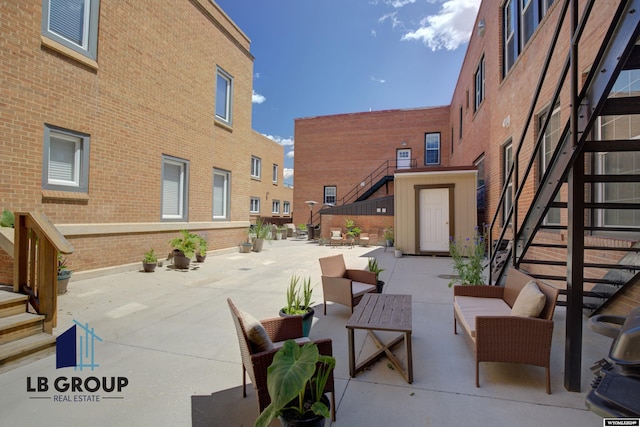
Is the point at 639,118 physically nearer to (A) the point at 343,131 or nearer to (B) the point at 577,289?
(B) the point at 577,289

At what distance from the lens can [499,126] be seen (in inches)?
331

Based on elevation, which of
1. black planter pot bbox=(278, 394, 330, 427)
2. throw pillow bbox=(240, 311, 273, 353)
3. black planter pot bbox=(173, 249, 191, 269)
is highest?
throw pillow bbox=(240, 311, 273, 353)

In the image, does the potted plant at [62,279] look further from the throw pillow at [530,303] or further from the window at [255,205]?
the window at [255,205]

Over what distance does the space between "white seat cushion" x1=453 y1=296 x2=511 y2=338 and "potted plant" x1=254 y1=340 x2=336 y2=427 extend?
5.82 feet

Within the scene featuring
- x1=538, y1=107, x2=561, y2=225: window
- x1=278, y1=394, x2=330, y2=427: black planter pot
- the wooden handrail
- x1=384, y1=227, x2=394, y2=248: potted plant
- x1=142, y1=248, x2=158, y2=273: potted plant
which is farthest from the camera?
→ x1=384, y1=227, x2=394, y2=248: potted plant

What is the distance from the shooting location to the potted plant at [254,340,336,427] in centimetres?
161

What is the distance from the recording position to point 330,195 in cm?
2266

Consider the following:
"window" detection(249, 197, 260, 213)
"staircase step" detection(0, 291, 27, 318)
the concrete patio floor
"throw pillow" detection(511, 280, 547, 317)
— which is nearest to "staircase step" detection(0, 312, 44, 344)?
"staircase step" detection(0, 291, 27, 318)

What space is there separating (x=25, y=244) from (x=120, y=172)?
11.7 feet

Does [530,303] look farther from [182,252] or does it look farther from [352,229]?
[352,229]

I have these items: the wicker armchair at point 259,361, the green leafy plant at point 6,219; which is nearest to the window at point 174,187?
the green leafy plant at point 6,219

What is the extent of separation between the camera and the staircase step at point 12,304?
337 cm

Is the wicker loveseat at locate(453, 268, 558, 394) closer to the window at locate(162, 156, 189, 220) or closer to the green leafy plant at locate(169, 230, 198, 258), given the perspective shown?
the green leafy plant at locate(169, 230, 198, 258)

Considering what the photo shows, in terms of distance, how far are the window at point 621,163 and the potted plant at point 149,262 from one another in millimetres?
8579
